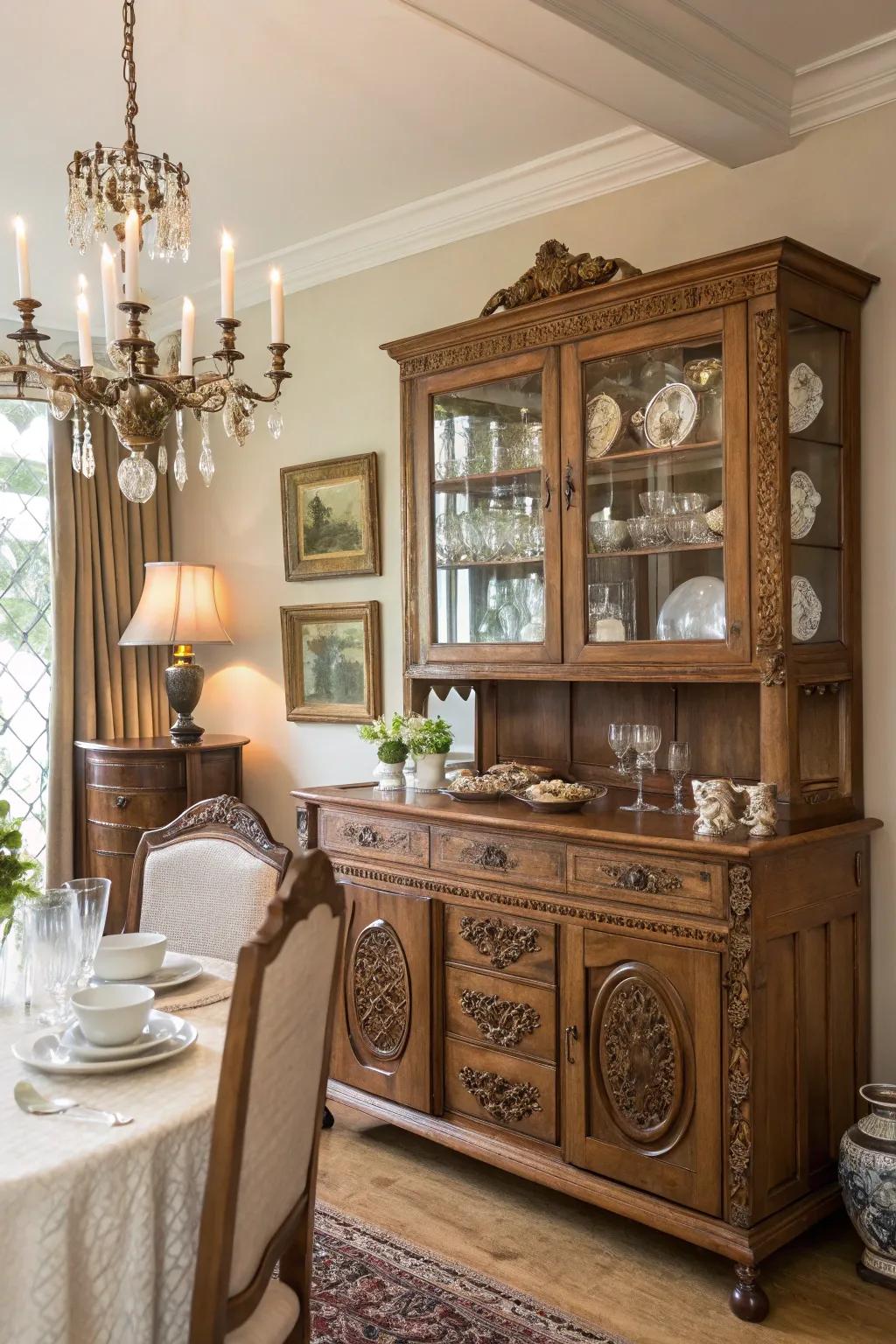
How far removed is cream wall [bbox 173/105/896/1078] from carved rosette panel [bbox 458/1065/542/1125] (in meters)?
0.83

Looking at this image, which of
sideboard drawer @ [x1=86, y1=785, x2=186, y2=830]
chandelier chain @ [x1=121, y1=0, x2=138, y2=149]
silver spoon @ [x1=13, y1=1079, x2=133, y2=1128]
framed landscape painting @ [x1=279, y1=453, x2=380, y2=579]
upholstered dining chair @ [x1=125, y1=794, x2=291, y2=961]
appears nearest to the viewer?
silver spoon @ [x1=13, y1=1079, x2=133, y2=1128]

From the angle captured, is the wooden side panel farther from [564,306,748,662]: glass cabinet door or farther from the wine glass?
[564,306,748,662]: glass cabinet door

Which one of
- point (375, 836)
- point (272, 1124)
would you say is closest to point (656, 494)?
point (375, 836)

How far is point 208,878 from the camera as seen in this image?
2.47m

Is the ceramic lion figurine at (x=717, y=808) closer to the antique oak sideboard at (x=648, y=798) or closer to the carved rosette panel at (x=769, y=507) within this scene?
the antique oak sideboard at (x=648, y=798)

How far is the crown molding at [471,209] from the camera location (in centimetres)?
316

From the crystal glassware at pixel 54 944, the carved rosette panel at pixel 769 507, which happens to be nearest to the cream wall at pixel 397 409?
the carved rosette panel at pixel 769 507

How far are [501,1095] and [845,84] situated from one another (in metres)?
2.56

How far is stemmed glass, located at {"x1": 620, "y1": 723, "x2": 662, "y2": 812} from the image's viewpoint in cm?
283

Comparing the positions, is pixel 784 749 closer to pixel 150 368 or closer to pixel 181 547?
pixel 150 368

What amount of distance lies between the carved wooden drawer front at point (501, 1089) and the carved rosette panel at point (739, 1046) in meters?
0.48

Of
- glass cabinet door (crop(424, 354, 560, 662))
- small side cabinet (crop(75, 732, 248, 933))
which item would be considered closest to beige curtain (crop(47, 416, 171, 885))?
small side cabinet (crop(75, 732, 248, 933))

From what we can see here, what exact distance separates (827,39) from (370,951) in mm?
2520

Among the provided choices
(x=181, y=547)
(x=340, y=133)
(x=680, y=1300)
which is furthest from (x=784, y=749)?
(x=181, y=547)
